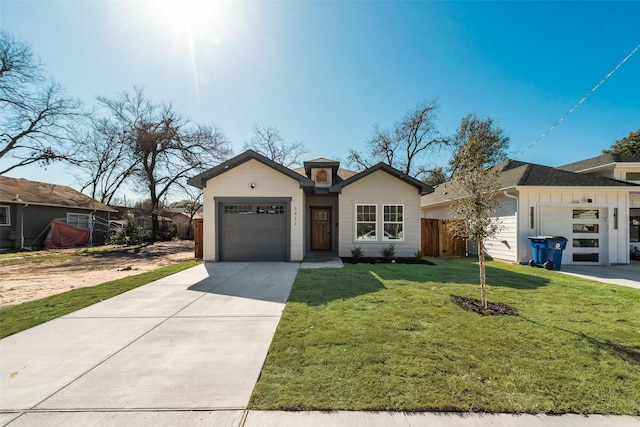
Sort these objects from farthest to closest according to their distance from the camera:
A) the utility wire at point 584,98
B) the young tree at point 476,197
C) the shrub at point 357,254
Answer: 1. the shrub at point 357,254
2. the utility wire at point 584,98
3. the young tree at point 476,197

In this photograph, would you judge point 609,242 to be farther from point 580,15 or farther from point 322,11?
point 322,11

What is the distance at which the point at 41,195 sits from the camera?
1803cm

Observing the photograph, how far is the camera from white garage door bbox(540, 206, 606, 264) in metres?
9.96

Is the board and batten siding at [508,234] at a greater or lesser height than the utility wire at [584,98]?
lesser

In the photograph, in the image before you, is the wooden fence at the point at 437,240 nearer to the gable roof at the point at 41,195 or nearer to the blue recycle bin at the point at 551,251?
the blue recycle bin at the point at 551,251

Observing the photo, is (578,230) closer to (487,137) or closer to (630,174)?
(630,174)

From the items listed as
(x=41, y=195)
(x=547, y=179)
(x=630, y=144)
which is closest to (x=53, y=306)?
(x=547, y=179)

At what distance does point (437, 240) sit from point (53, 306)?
1300 centimetres

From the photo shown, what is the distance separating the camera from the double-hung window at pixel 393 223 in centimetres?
1130

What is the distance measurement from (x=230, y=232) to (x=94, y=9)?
28.5 feet

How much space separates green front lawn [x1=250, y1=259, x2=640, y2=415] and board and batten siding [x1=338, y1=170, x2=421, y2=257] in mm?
5465

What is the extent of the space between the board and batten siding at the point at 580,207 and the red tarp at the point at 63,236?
24.9 meters

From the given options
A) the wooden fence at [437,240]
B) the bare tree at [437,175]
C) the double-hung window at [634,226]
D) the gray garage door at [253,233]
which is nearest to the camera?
the gray garage door at [253,233]

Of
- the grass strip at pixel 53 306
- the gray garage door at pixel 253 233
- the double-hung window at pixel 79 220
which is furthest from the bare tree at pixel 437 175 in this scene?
the double-hung window at pixel 79 220
